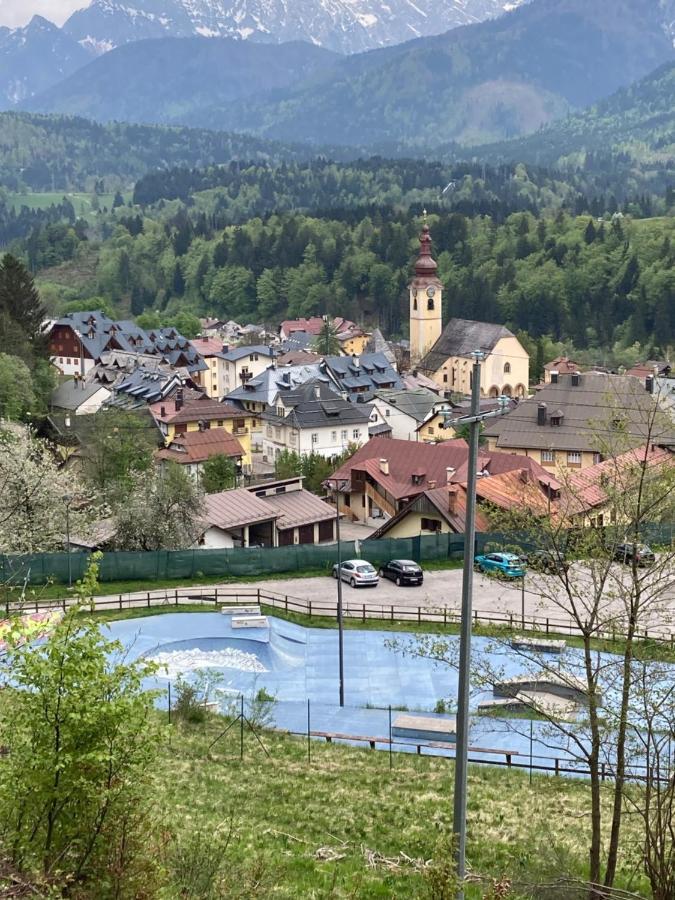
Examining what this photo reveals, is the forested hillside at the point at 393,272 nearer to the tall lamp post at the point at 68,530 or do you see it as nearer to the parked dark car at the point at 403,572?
the parked dark car at the point at 403,572

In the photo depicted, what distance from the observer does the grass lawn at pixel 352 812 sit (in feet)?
51.6

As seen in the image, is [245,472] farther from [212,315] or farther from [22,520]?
[212,315]

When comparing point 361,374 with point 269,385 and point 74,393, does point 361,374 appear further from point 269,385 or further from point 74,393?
point 74,393

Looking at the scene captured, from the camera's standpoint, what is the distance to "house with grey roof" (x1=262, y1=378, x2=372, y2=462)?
65625mm

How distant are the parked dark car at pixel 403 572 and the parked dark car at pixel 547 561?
776 inches

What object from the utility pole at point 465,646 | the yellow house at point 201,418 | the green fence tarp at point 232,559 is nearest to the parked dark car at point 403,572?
the green fence tarp at point 232,559

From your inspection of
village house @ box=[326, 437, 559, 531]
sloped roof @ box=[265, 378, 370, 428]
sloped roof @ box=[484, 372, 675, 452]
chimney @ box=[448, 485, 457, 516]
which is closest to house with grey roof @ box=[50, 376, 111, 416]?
sloped roof @ box=[265, 378, 370, 428]

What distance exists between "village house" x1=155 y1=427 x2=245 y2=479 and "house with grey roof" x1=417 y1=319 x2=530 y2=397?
1296 inches

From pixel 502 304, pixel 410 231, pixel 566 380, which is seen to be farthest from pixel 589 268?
pixel 566 380

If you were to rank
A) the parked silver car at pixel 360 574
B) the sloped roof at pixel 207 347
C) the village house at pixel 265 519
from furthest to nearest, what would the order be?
the sloped roof at pixel 207 347, the village house at pixel 265 519, the parked silver car at pixel 360 574

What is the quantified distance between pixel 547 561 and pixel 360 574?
69.4 ft

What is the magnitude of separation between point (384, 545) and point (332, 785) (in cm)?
2019

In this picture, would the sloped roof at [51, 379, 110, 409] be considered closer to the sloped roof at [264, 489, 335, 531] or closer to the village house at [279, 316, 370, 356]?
the sloped roof at [264, 489, 335, 531]

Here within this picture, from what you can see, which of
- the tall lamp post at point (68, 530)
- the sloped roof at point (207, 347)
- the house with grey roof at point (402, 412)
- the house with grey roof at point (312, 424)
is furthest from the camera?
the sloped roof at point (207, 347)
